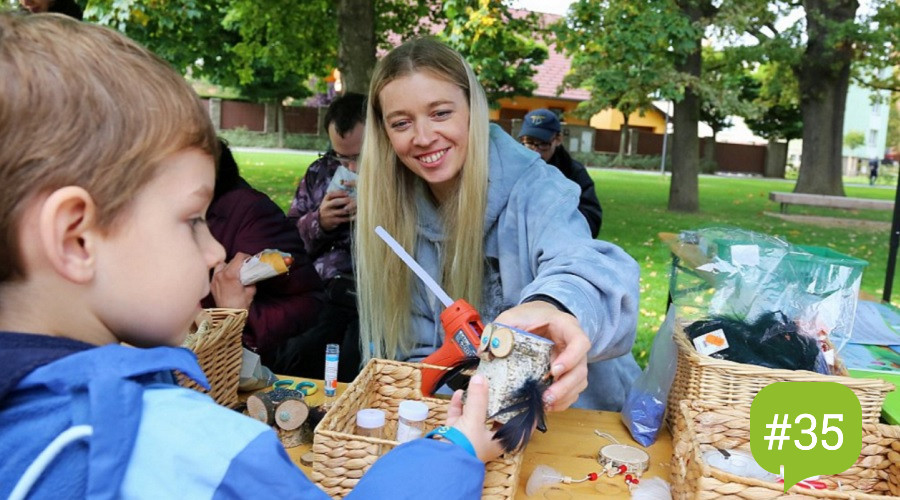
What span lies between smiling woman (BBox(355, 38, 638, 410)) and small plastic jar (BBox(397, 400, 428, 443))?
0.41 m

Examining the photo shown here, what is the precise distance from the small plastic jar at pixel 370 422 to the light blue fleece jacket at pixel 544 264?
35 cm

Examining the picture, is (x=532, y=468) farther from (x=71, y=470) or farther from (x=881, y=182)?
(x=881, y=182)

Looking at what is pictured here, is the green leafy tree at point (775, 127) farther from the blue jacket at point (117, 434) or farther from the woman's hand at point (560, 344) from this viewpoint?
the blue jacket at point (117, 434)

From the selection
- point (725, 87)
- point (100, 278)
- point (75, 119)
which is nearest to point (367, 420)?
point (100, 278)

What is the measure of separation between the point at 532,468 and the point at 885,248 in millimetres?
8955

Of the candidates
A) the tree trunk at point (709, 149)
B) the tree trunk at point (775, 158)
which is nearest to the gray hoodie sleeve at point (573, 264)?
the tree trunk at point (709, 149)

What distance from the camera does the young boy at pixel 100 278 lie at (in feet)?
2.13

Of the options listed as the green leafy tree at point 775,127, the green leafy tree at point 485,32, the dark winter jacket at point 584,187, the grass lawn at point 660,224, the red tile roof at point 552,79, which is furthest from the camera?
the red tile roof at point 552,79

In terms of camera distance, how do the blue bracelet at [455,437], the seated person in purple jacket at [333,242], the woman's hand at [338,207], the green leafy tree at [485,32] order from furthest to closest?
the green leafy tree at [485,32]
the woman's hand at [338,207]
the seated person in purple jacket at [333,242]
the blue bracelet at [455,437]

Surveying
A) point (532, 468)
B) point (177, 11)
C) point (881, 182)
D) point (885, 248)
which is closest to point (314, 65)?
point (177, 11)

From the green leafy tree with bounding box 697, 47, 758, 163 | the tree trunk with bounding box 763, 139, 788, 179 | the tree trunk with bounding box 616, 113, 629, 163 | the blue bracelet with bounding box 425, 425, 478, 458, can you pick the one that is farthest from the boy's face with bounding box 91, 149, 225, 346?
the tree trunk with bounding box 763, 139, 788, 179

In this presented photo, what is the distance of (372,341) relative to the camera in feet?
6.11

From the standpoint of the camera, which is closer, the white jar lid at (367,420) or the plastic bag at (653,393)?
the white jar lid at (367,420)

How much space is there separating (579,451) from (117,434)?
0.96 m
